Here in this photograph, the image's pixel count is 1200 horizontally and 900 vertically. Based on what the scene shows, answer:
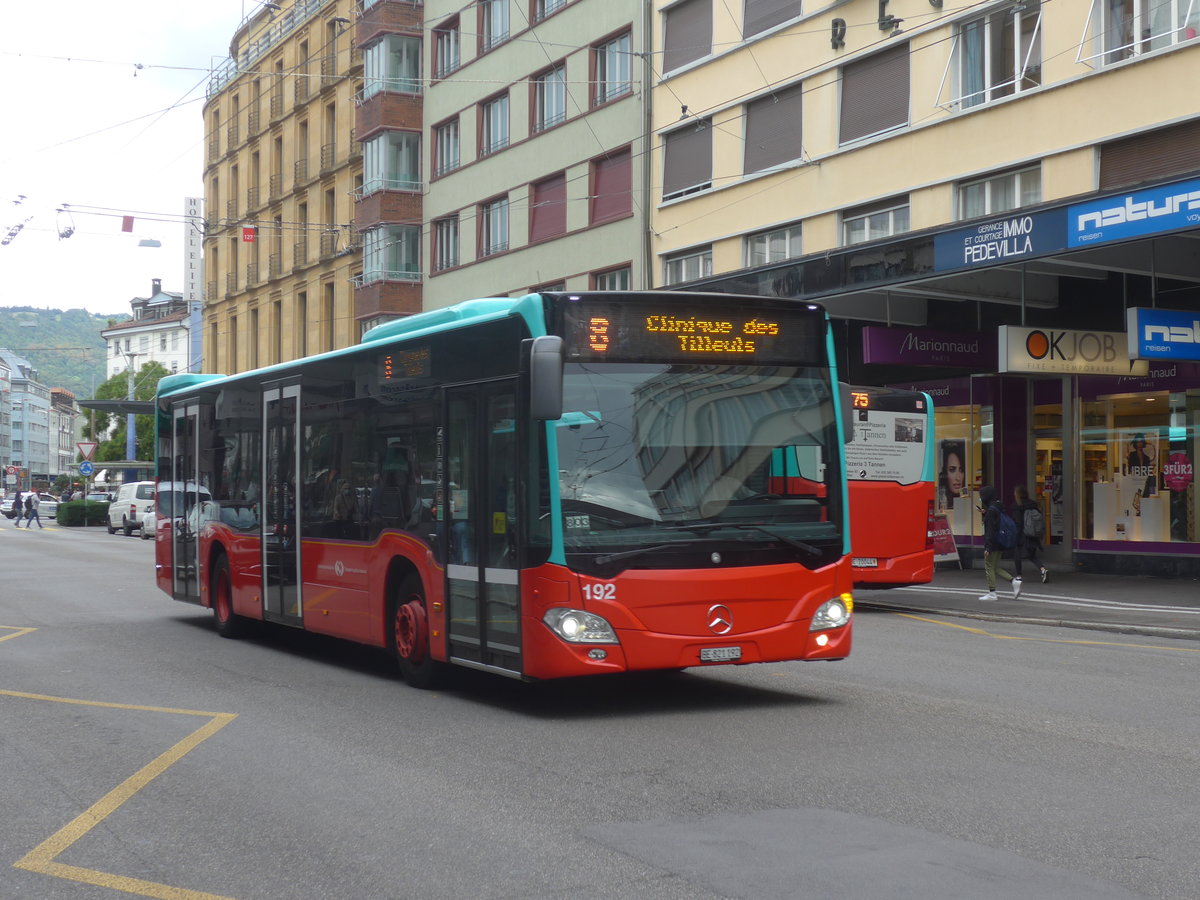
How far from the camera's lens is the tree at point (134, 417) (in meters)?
121

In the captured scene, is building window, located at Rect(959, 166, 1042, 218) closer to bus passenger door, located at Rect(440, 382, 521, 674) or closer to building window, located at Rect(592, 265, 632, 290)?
building window, located at Rect(592, 265, 632, 290)

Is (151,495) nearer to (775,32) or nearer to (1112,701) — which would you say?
(775,32)

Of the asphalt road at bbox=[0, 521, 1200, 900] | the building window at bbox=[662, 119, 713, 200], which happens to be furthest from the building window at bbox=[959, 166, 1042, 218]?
the asphalt road at bbox=[0, 521, 1200, 900]

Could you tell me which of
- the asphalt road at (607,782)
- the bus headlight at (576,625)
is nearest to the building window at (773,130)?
the asphalt road at (607,782)

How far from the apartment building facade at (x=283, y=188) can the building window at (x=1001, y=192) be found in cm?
2722

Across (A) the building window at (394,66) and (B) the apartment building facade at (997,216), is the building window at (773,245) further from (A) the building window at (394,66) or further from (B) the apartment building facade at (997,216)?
(A) the building window at (394,66)

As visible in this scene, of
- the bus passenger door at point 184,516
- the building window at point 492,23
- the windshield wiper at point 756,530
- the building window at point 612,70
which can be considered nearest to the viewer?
the windshield wiper at point 756,530

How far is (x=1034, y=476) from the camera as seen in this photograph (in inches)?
1009

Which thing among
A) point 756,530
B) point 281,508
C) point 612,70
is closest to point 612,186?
point 612,70

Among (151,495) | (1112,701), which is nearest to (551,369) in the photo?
(1112,701)

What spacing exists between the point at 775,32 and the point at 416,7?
61.1 feet

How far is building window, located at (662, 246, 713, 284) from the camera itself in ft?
104

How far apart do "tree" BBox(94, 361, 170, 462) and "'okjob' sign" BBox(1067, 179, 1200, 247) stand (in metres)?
105

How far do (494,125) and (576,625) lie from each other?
110 ft
